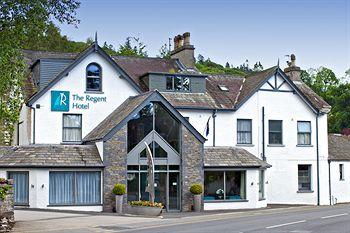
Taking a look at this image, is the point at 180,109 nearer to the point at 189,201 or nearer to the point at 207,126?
the point at 207,126

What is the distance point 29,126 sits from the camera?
34281mm

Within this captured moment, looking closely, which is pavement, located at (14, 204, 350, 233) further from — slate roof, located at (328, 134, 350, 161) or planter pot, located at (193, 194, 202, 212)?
slate roof, located at (328, 134, 350, 161)

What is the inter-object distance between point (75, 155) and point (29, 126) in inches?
144

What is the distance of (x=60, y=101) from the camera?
114 ft

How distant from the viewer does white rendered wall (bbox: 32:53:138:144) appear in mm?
34250

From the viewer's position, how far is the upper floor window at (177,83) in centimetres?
3847

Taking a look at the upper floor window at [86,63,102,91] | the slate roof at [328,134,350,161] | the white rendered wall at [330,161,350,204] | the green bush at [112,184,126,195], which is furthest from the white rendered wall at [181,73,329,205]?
the green bush at [112,184,126,195]

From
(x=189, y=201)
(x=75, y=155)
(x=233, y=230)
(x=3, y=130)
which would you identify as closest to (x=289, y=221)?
(x=233, y=230)

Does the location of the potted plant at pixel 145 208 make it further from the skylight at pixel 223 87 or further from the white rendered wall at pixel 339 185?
the white rendered wall at pixel 339 185

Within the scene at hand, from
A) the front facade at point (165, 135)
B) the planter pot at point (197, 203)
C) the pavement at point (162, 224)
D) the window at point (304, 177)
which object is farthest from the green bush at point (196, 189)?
the window at point (304, 177)

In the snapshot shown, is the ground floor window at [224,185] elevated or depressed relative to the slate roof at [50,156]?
depressed

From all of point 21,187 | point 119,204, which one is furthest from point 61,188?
point 119,204

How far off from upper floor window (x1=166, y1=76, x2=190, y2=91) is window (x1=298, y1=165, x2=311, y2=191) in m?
10.3

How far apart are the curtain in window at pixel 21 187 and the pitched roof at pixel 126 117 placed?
4293 mm
